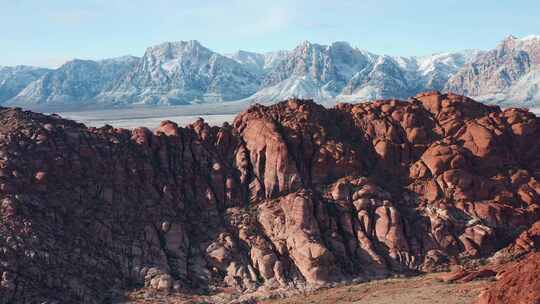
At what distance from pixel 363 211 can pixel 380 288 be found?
40.6 feet

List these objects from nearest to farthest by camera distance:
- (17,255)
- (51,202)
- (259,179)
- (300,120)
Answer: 1. (17,255)
2. (51,202)
3. (259,179)
4. (300,120)

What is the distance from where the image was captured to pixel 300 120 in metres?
87.7

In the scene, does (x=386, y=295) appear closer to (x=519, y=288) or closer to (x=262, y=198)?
(x=519, y=288)

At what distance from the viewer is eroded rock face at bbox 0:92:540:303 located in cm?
6762

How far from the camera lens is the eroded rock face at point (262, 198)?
222 ft

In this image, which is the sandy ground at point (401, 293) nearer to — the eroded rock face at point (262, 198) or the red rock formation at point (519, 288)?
the eroded rock face at point (262, 198)

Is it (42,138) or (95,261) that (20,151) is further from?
(95,261)

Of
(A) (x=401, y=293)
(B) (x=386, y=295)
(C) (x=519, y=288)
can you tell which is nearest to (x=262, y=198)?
(B) (x=386, y=295)

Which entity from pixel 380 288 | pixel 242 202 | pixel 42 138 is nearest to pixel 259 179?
pixel 242 202

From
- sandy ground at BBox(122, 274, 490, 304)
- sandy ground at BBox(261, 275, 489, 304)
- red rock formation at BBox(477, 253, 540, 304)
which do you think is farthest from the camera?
sandy ground at BBox(122, 274, 490, 304)

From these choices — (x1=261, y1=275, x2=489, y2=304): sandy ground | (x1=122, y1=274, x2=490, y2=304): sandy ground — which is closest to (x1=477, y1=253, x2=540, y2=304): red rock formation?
(x1=261, y1=275, x2=489, y2=304): sandy ground

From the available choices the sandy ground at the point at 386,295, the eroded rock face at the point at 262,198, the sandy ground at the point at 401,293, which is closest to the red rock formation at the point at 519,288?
the sandy ground at the point at 401,293

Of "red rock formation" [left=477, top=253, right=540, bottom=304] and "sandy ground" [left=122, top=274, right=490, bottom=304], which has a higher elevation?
"red rock formation" [left=477, top=253, right=540, bottom=304]

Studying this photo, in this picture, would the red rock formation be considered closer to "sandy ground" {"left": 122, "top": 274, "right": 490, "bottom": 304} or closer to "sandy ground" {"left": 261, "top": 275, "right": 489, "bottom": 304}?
"sandy ground" {"left": 261, "top": 275, "right": 489, "bottom": 304}
